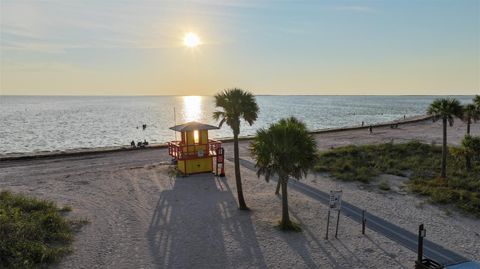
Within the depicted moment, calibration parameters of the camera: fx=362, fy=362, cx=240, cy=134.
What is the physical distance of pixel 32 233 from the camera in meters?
13.0

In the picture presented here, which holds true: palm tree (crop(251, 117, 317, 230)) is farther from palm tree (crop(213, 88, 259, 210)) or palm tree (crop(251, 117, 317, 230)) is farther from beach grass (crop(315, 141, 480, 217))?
beach grass (crop(315, 141, 480, 217))

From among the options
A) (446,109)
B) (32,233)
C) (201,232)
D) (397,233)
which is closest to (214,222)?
(201,232)

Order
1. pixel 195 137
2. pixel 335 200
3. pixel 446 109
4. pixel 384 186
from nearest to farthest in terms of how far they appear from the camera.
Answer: pixel 335 200 → pixel 384 186 → pixel 446 109 → pixel 195 137

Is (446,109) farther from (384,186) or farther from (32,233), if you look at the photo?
(32,233)

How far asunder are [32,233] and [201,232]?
243 inches

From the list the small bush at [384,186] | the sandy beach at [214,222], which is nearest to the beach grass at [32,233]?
the sandy beach at [214,222]

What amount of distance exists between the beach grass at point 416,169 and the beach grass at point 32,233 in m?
16.5

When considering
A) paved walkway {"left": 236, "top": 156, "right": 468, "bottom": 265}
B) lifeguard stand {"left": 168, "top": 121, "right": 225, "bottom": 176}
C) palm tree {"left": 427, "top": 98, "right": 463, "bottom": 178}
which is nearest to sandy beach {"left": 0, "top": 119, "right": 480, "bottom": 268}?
paved walkway {"left": 236, "top": 156, "right": 468, "bottom": 265}

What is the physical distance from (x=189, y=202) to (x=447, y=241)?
1165cm

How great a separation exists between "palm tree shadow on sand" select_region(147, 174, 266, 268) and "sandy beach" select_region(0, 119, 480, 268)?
0.04 meters

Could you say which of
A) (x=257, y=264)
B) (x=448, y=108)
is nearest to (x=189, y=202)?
(x=257, y=264)

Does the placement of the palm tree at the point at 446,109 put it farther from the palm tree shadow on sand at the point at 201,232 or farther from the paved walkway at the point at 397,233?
the palm tree shadow on sand at the point at 201,232

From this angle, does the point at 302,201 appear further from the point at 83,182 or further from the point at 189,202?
the point at 83,182

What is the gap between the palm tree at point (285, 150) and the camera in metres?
14.2
